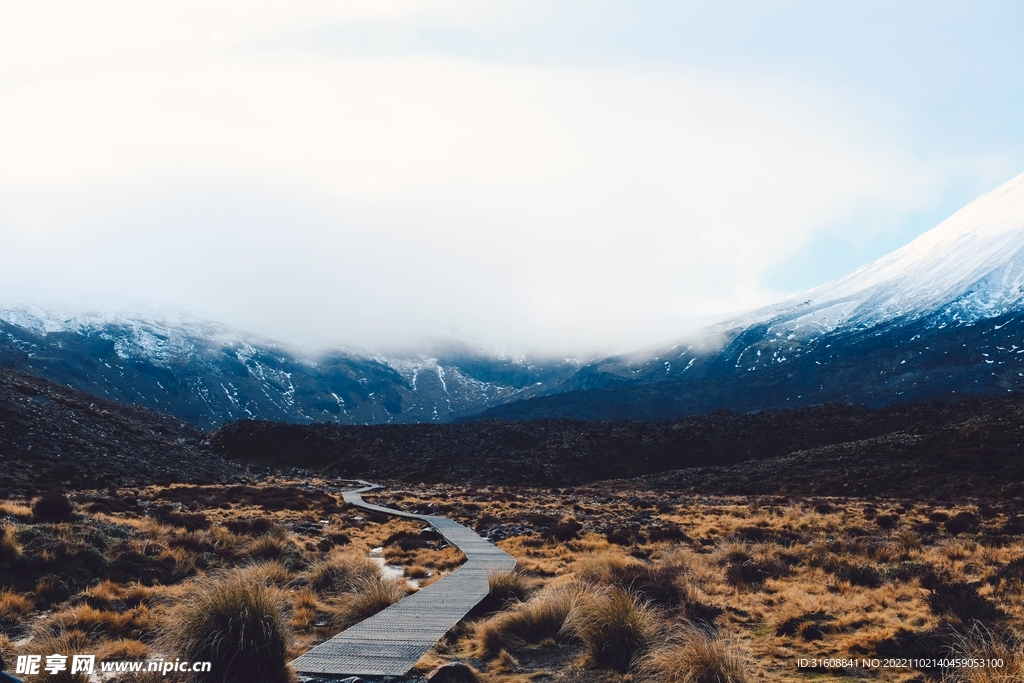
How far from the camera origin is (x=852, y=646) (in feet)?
32.0

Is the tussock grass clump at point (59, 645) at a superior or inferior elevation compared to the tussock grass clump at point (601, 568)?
superior

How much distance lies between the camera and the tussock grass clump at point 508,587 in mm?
13102

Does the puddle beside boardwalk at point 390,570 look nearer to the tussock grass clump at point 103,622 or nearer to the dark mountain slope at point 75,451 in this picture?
the tussock grass clump at point 103,622

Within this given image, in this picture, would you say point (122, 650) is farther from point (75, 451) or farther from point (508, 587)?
point (75, 451)

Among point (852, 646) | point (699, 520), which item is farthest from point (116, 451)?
point (852, 646)

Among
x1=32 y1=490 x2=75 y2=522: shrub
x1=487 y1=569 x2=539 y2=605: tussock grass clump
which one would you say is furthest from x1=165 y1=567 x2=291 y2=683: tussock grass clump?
x1=32 y1=490 x2=75 y2=522: shrub

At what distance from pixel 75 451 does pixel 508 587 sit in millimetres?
42876

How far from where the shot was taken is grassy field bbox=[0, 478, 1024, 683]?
8.85 m

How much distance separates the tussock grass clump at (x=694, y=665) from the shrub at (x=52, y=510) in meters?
17.1

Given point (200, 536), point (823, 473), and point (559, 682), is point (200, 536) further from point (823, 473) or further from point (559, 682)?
point (823, 473)

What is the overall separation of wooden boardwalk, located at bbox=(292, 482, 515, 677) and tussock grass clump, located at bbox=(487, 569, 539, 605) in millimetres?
219

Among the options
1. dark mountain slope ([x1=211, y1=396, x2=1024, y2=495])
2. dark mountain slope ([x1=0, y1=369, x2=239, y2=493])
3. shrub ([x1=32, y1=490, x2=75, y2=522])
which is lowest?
dark mountain slope ([x1=211, y1=396, x2=1024, y2=495])

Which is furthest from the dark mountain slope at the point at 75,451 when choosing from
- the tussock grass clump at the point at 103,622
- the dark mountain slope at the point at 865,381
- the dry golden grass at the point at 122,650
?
the dark mountain slope at the point at 865,381

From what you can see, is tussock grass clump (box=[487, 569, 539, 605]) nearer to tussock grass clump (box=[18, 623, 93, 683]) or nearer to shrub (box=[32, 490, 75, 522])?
tussock grass clump (box=[18, 623, 93, 683])
